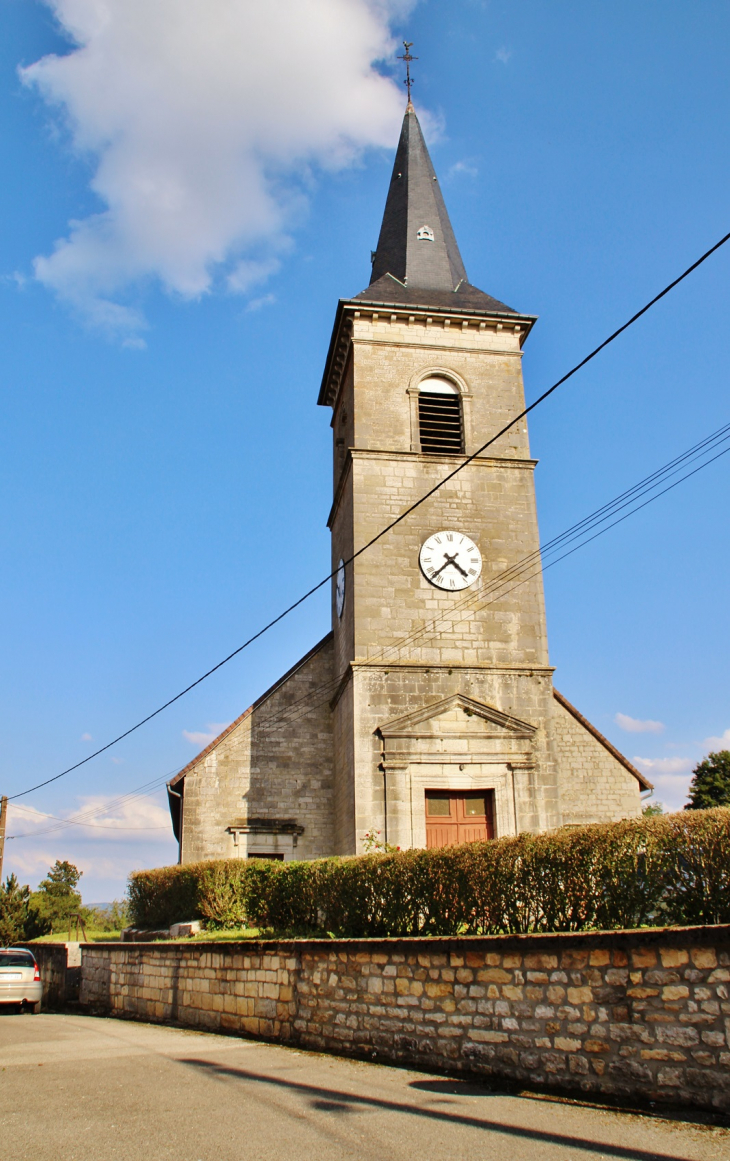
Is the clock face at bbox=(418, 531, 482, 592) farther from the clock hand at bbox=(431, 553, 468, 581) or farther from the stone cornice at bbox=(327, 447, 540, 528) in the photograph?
the stone cornice at bbox=(327, 447, 540, 528)

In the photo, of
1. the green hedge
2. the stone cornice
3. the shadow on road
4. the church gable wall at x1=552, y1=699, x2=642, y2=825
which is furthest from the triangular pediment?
the shadow on road

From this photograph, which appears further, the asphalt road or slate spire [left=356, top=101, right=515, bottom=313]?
slate spire [left=356, top=101, right=515, bottom=313]

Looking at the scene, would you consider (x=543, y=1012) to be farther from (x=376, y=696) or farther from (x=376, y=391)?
(x=376, y=391)

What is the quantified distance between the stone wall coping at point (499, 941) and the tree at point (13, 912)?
20743mm

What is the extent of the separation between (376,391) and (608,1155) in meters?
15.3

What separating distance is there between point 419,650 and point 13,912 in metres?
21.4

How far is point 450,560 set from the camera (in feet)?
56.5

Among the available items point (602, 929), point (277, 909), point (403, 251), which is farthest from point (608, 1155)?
point (403, 251)

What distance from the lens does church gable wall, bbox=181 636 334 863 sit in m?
18.3

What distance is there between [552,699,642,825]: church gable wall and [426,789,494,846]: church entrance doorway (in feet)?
12.5

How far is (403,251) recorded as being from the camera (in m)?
21.3

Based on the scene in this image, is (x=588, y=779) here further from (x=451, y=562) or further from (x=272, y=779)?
(x=272, y=779)

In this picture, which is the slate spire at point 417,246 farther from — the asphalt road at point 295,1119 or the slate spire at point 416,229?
the asphalt road at point 295,1119

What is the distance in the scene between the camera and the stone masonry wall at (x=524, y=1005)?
610cm
